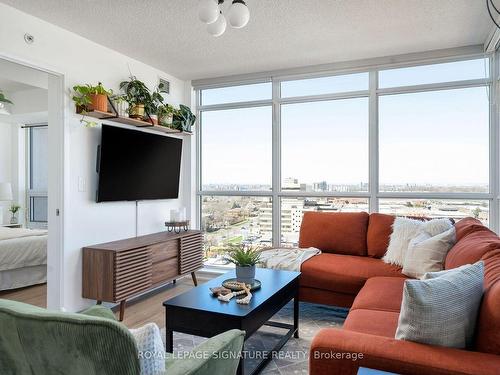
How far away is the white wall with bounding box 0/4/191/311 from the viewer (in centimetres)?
290

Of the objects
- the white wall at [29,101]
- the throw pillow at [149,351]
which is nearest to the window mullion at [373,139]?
the throw pillow at [149,351]

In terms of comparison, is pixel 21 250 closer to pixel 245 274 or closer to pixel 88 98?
pixel 88 98

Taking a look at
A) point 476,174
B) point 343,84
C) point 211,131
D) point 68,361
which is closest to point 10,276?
point 211,131

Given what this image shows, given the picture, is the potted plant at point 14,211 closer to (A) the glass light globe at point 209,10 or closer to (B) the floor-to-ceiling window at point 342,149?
(B) the floor-to-ceiling window at point 342,149

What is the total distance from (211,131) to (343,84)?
1.83 m

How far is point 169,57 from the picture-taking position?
13.1 ft

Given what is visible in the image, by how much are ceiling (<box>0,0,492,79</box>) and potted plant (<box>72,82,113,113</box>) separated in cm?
52

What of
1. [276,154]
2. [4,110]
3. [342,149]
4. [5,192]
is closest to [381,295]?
[342,149]

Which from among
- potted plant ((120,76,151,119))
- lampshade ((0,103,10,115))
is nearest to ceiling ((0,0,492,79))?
potted plant ((120,76,151,119))

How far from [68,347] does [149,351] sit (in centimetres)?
21

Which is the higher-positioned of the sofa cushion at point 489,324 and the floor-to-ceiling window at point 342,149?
the floor-to-ceiling window at point 342,149

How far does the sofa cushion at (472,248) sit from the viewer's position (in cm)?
202

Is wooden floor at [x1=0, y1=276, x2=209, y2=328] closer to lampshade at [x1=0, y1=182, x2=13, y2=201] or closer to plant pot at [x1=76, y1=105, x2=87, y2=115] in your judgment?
plant pot at [x1=76, y1=105, x2=87, y2=115]

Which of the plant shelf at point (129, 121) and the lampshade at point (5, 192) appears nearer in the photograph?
the plant shelf at point (129, 121)
